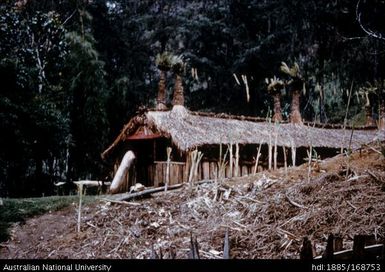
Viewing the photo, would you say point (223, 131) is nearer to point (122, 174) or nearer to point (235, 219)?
point (122, 174)

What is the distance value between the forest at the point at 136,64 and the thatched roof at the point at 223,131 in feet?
4.82

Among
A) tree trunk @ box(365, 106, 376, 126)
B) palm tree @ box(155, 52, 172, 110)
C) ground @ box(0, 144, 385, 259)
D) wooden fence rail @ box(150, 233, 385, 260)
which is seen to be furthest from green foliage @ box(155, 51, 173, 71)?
wooden fence rail @ box(150, 233, 385, 260)

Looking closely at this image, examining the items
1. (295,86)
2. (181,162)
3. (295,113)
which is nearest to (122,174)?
(181,162)

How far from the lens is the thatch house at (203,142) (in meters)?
11.7

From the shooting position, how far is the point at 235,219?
240 inches

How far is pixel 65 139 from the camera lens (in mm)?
13492

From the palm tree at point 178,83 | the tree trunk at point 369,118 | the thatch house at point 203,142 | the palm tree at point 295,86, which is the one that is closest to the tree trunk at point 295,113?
the palm tree at point 295,86

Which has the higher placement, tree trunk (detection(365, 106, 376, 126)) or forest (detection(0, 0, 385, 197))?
forest (detection(0, 0, 385, 197))

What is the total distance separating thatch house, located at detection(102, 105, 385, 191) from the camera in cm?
1170

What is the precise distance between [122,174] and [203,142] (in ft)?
8.91

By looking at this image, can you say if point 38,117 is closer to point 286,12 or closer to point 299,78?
point 299,78

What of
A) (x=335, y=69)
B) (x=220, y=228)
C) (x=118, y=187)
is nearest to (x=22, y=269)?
(x=220, y=228)

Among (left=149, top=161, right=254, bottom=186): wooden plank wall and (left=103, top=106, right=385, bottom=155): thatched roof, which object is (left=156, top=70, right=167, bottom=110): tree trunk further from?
(left=149, top=161, right=254, bottom=186): wooden plank wall

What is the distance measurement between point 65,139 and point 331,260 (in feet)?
39.0
